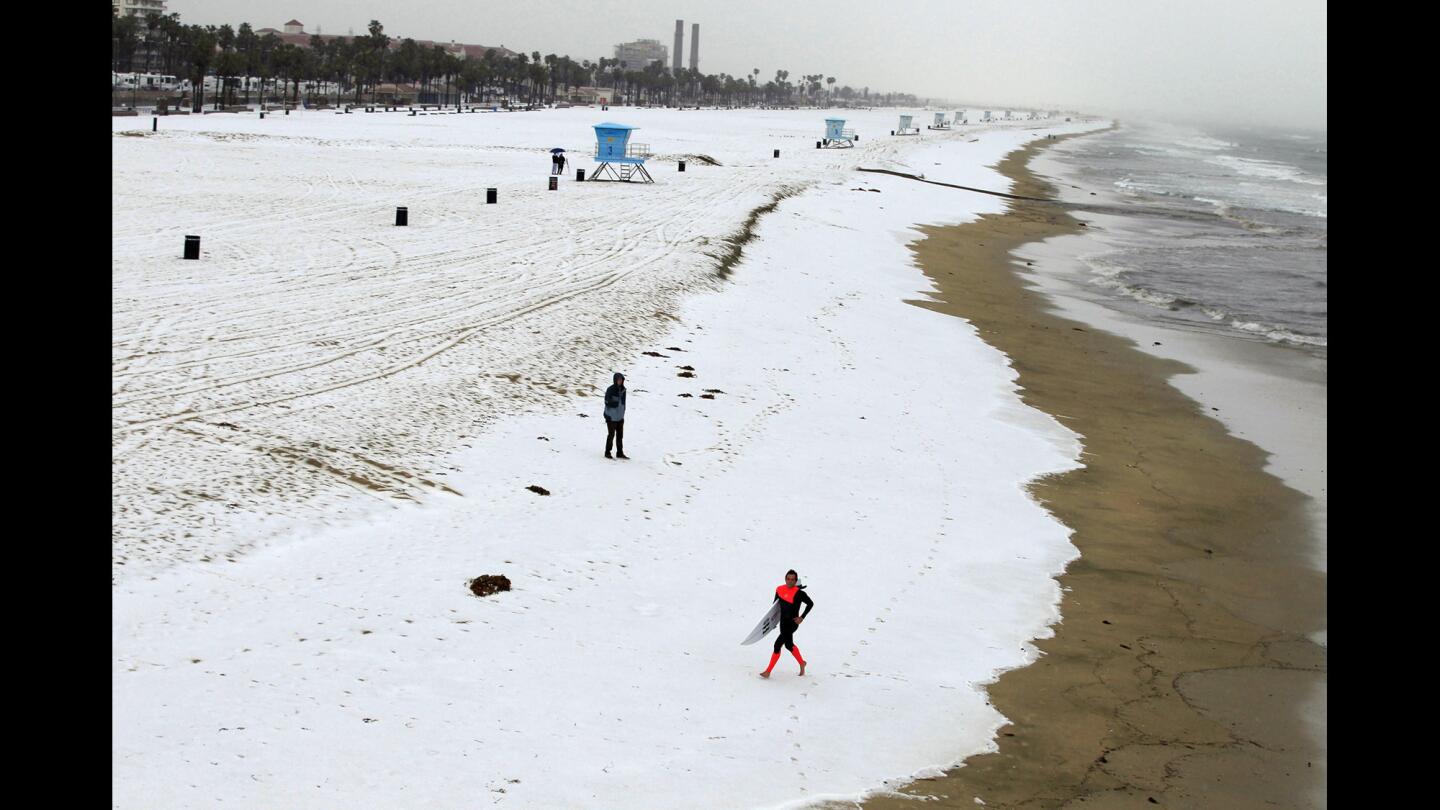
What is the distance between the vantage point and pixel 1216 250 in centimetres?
5519

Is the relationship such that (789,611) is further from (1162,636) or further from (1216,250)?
(1216,250)

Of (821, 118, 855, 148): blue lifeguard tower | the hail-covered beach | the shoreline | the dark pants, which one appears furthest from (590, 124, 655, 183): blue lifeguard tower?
(821, 118, 855, 148): blue lifeguard tower

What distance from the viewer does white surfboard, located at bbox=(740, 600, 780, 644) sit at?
12.6 metres

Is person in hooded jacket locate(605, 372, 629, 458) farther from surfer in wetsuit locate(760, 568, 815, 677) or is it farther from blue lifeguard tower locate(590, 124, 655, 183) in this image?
blue lifeguard tower locate(590, 124, 655, 183)

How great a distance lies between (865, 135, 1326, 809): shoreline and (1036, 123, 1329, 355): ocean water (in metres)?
4.38

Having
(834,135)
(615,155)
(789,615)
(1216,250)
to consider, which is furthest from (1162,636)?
(834,135)

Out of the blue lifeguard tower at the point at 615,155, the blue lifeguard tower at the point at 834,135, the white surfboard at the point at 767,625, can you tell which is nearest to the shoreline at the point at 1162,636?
the white surfboard at the point at 767,625

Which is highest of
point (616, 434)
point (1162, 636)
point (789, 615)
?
point (616, 434)

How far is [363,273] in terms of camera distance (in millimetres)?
31359

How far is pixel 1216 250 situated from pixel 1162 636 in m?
45.0

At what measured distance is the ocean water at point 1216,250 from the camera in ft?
127

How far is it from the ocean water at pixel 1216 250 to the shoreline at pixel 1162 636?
4379 mm

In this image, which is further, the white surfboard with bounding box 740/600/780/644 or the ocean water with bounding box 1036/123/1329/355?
the ocean water with bounding box 1036/123/1329/355
